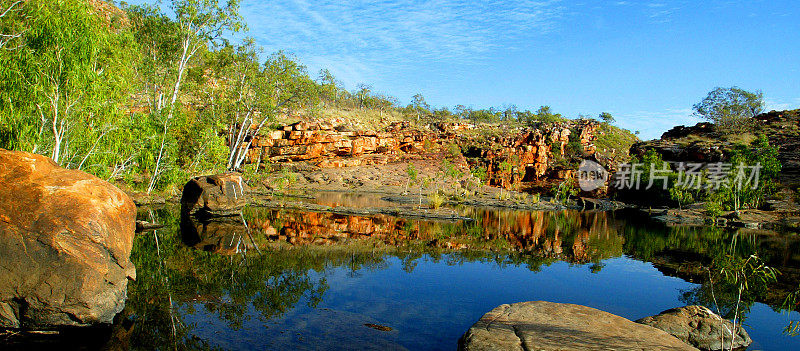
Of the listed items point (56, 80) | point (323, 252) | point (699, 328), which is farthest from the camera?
point (323, 252)

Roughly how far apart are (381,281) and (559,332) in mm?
5756

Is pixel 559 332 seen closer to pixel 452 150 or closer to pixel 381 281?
pixel 381 281

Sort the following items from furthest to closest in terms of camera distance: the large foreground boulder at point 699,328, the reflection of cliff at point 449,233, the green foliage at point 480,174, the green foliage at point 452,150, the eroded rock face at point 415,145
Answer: the green foliage at point 452,150 < the eroded rock face at point 415,145 < the green foliage at point 480,174 < the reflection of cliff at point 449,233 < the large foreground boulder at point 699,328

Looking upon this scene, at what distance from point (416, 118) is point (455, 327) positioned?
76.3 metres

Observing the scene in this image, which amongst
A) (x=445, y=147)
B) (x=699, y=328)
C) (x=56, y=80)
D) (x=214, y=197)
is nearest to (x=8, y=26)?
(x=56, y=80)

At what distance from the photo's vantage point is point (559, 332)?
22.2ft

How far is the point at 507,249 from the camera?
18.3 m

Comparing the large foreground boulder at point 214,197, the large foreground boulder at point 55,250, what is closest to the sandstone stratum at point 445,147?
the large foreground boulder at point 214,197

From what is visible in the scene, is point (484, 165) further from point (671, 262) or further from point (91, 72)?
point (91, 72)

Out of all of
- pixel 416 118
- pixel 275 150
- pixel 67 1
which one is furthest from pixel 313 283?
pixel 416 118

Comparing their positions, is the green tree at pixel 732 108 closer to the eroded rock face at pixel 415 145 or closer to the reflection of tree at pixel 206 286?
the eroded rock face at pixel 415 145

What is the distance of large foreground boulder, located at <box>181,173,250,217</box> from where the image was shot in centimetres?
2214

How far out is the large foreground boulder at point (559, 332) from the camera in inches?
247

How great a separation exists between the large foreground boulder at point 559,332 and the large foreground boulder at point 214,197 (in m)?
18.0
